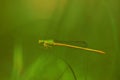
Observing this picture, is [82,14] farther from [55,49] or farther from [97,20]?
[55,49]

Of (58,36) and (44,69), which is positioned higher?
(58,36)

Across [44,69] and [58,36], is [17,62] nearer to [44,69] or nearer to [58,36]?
[44,69]

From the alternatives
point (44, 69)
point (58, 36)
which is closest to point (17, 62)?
point (44, 69)

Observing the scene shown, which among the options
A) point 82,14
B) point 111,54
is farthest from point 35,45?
point 111,54

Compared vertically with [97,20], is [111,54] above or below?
below
